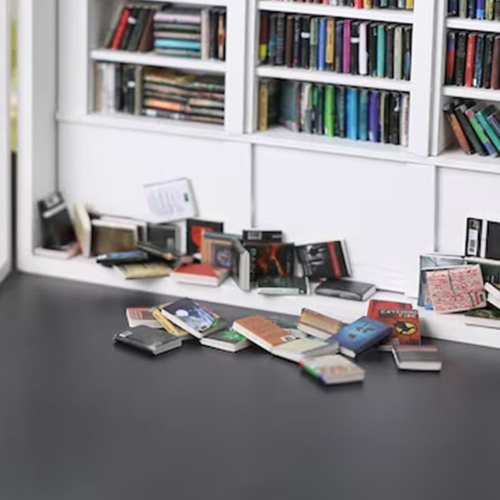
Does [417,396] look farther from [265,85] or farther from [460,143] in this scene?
[265,85]

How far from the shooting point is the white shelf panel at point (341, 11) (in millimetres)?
4586

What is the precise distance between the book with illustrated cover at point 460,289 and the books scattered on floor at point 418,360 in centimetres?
27

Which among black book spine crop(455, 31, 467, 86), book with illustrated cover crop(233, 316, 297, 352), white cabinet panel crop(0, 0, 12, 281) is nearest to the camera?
book with illustrated cover crop(233, 316, 297, 352)

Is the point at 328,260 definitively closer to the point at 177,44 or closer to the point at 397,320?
the point at 397,320

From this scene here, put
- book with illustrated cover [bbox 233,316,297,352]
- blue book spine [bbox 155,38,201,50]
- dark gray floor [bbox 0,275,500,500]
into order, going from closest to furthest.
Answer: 1. dark gray floor [bbox 0,275,500,500]
2. book with illustrated cover [bbox 233,316,297,352]
3. blue book spine [bbox 155,38,201,50]

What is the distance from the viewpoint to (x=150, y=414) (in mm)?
4000

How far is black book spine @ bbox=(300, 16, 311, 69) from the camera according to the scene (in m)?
4.78

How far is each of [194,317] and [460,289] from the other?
2.89ft

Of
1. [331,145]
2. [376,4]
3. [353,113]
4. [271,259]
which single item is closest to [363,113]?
[353,113]

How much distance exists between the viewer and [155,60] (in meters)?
5.00

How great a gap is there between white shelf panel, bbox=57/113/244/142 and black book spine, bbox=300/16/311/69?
341 millimetres

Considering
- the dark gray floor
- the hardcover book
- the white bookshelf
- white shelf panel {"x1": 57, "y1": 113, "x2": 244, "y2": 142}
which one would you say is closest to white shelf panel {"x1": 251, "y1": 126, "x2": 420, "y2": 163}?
the white bookshelf

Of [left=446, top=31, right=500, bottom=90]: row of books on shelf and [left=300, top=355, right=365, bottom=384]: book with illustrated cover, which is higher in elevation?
[left=446, top=31, right=500, bottom=90]: row of books on shelf

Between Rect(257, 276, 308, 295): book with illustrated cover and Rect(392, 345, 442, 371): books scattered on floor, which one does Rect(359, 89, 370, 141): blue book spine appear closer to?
Rect(257, 276, 308, 295): book with illustrated cover
